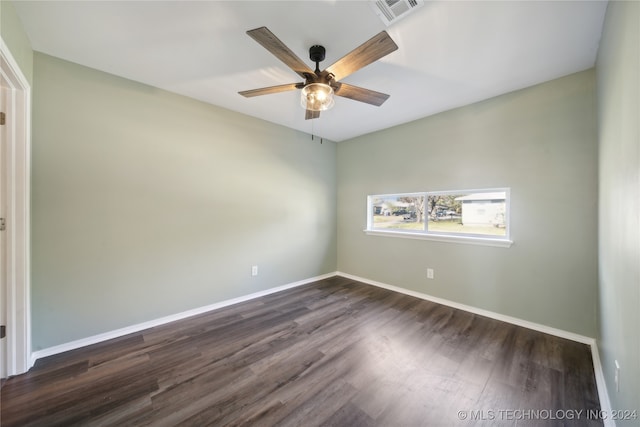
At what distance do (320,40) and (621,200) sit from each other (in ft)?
6.85

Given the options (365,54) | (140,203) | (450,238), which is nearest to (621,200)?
(365,54)

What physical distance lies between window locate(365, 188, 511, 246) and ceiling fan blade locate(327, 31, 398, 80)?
2.10m

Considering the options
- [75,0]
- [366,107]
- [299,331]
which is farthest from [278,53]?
[299,331]

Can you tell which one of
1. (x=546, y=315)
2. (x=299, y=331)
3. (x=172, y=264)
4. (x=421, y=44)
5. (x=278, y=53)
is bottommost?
(x=299, y=331)

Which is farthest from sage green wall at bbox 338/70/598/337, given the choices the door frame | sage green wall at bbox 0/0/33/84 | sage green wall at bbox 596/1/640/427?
the door frame

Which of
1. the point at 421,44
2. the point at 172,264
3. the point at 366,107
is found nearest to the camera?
the point at 421,44

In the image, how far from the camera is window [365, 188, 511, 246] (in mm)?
2637

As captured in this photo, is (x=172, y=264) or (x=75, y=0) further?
(x=172, y=264)

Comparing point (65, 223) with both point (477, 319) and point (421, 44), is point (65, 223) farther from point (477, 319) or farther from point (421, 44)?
point (477, 319)

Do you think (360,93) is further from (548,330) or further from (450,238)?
(548,330)

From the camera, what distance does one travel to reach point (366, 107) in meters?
2.81

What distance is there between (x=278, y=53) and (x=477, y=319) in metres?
3.19

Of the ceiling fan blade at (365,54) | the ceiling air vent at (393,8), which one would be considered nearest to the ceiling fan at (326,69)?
the ceiling fan blade at (365,54)

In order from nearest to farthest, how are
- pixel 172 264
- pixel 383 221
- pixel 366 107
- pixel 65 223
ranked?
pixel 65 223, pixel 172 264, pixel 366 107, pixel 383 221
